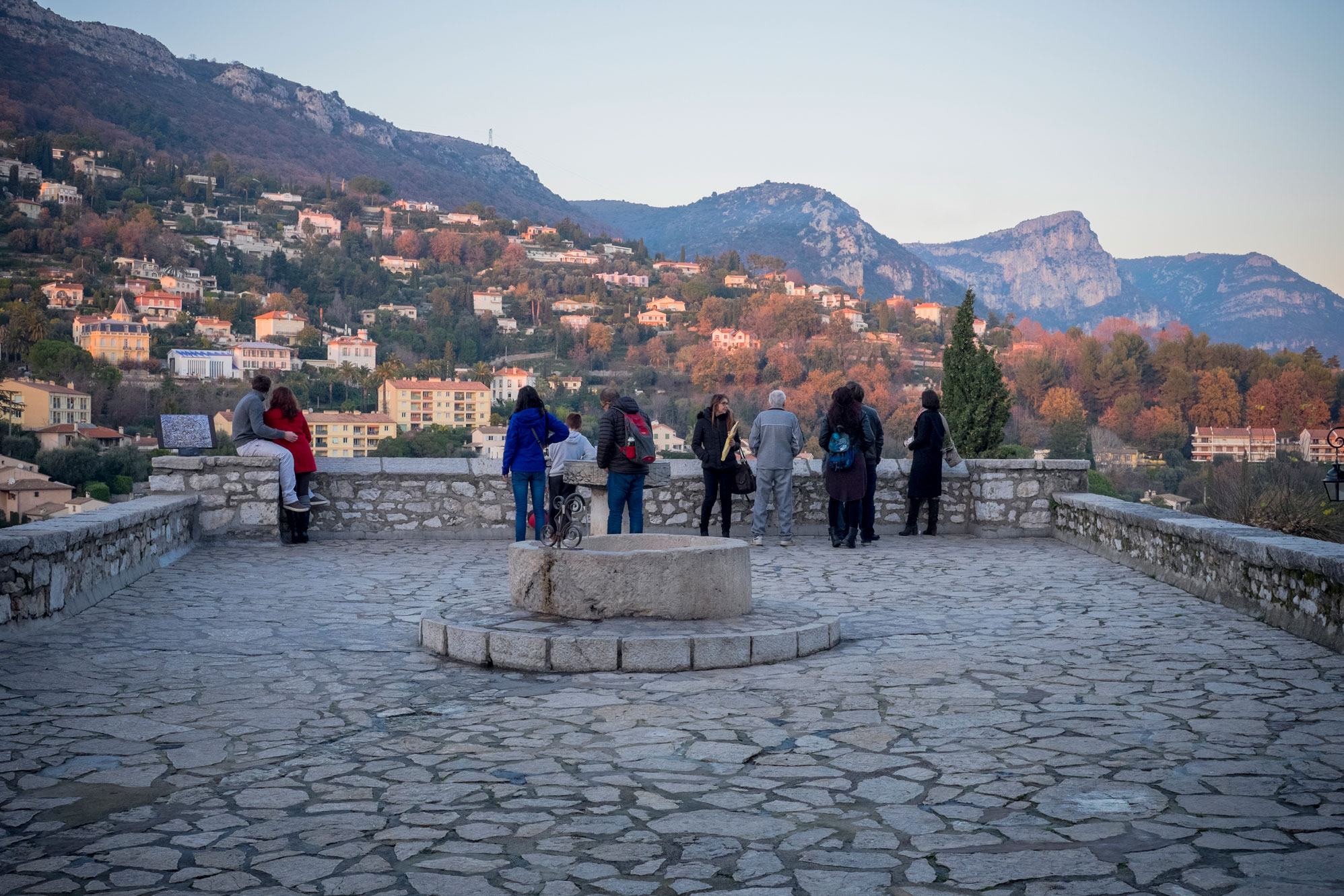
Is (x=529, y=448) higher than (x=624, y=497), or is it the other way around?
(x=529, y=448)

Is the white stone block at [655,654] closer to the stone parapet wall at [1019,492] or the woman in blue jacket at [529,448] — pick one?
the woman in blue jacket at [529,448]

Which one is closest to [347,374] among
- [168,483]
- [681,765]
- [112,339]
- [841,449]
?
[112,339]

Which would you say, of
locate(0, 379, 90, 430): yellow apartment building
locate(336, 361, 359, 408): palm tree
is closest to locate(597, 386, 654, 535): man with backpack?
locate(0, 379, 90, 430): yellow apartment building

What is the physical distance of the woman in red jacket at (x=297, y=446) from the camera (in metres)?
9.98

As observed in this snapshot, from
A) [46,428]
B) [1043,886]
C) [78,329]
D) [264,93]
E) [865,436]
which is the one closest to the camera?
[1043,886]

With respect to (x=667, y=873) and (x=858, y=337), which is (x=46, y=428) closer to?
(x=667, y=873)

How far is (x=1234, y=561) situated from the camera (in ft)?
21.9

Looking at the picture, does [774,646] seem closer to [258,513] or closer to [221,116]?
[258,513]

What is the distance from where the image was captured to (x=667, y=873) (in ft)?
8.65

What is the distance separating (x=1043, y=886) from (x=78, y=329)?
2657 inches

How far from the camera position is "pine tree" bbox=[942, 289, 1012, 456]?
34812mm

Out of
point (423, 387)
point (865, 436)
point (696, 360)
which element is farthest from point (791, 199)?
point (865, 436)

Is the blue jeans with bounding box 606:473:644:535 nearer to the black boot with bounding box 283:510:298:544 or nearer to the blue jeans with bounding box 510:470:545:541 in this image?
the blue jeans with bounding box 510:470:545:541

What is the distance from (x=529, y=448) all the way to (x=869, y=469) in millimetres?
3511
